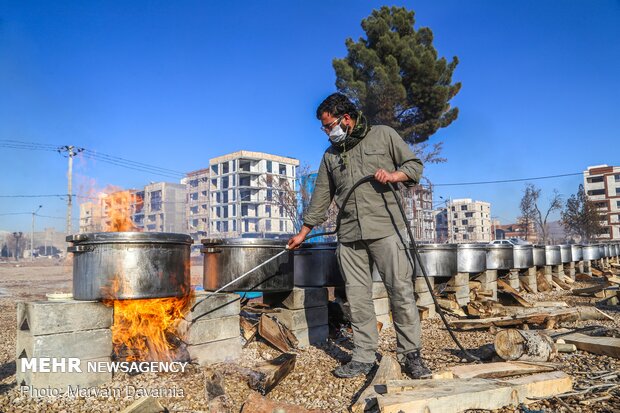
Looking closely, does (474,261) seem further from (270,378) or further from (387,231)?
(270,378)

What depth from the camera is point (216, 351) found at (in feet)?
12.3

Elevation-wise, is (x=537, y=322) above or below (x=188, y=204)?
below

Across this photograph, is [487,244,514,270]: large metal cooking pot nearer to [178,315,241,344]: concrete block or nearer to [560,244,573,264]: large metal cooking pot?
[560,244,573,264]: large metal cooking pot

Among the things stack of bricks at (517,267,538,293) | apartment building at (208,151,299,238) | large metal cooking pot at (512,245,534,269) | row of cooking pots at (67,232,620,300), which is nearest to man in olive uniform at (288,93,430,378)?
row of cooking pots at (67,232,620,300)

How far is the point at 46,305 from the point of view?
9.92 ft

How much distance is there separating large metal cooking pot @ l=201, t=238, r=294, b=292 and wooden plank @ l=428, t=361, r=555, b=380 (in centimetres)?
206

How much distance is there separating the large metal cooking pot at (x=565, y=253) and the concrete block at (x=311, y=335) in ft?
31.1

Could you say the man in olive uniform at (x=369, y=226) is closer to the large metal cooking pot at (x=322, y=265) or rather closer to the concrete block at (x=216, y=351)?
the concrete block at (x=216, y=351)

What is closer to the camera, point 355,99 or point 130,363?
point 130,363

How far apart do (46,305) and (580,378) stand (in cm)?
392

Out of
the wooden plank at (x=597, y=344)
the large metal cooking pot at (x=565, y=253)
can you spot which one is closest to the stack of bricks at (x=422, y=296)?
the wooden plank at (x=597, y=344)

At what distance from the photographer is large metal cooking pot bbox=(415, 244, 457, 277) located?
673 cm

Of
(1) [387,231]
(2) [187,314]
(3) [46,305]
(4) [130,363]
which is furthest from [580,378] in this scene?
(3) [46,305]

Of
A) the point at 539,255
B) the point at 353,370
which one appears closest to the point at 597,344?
the point at 353,370
